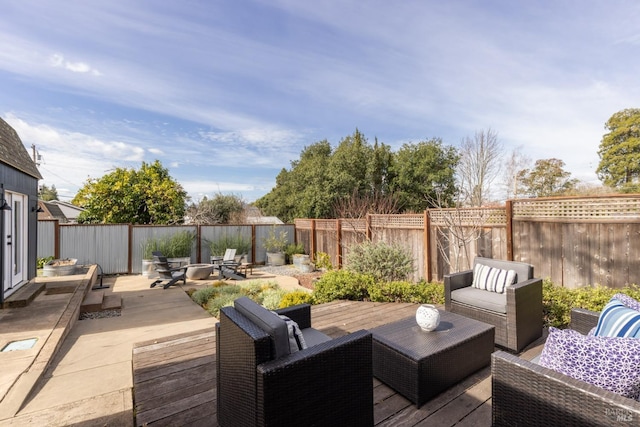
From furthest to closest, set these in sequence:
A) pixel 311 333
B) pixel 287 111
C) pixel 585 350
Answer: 1. pixel 287 111
2. pixel 311 333
3. pixel 585 350

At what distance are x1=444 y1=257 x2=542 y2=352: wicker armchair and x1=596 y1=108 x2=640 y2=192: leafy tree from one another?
20.2 metres

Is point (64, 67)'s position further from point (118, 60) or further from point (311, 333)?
point (311, 333)

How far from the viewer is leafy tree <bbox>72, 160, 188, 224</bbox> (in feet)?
33.0

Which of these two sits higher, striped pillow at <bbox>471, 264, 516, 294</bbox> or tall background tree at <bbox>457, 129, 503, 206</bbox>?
tall background tree at <bbox>457, 129, 503, 206</bbox>

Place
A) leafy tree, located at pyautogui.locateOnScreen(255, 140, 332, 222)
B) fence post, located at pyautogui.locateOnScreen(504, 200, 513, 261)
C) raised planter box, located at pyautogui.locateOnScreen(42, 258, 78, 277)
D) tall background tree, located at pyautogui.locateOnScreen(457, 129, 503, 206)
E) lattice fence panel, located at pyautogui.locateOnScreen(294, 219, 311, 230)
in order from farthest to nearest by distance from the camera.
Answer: leafy tree, located at pyautogui.locateOnScreen(255, 140, 332, 222) → tall background tree, located at pyautogui.locateOnScreen(457, 129, 503, 206) → lattice fence panel, located at pyautogui.locateOnScreen(294, 219, 311, 230) → raised planter box, located at pyautogui.locateOnScreen(42, 258, 78, 277) → fence post, located at pyautogui.locateOnScreen(504, 200, 513, 261)

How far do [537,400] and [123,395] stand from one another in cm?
283

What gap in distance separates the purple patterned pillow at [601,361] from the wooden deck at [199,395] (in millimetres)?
721

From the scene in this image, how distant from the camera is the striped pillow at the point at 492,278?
3316mm

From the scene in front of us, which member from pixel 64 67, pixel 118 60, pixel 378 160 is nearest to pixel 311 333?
pixel 118 60

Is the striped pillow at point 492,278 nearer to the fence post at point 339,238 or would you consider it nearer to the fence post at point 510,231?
the fence post at point 510,231

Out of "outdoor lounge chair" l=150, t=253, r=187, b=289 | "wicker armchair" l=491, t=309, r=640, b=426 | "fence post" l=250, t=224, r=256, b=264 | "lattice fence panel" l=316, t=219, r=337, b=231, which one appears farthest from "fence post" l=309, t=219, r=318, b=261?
"wicker armchair" l=491, t=309, r=640, b=426

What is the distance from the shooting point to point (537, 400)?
4.55 ft

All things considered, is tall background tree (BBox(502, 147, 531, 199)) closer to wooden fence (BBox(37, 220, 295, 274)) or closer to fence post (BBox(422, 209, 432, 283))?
fence post (BBox(422, 209, 432, 283))

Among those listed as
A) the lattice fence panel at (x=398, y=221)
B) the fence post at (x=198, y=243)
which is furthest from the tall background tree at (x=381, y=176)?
the lattice fence panel at (x=398, y=221)
